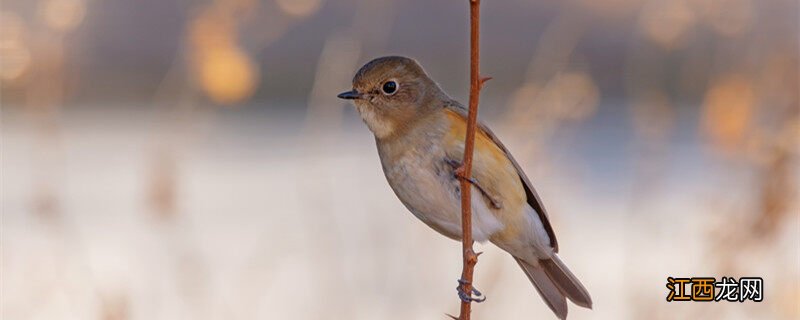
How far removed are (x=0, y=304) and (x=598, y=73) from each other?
612 centimetres

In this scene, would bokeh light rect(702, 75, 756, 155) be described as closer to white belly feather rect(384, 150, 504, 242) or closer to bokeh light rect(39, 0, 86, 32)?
white belly feather rect(384, 150, 504, 242)

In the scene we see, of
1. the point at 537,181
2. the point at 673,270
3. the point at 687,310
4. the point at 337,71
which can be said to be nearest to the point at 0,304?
the point at 337,71

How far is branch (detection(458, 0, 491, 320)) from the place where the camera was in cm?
186

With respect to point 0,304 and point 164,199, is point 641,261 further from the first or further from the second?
point 0,304

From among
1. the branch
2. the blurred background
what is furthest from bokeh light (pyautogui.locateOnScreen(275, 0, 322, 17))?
the branch

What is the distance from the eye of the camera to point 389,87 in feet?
9.11

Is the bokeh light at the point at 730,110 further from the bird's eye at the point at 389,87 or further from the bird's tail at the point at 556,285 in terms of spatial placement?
the bird's eye at the point at 389,87

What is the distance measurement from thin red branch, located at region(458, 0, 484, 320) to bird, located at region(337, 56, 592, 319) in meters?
0.42

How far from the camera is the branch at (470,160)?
186cm

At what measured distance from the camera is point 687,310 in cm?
379

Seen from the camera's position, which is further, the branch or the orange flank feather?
the orange flank feather

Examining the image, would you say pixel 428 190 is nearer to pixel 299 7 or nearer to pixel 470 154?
pixel 470 154

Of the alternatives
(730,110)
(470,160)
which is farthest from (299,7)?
(470,160)

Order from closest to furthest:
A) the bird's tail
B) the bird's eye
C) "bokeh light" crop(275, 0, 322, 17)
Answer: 1. the bird's eye
2. the bird's tail
3. "bokeh light" crop(275, 0, 322, 17)
